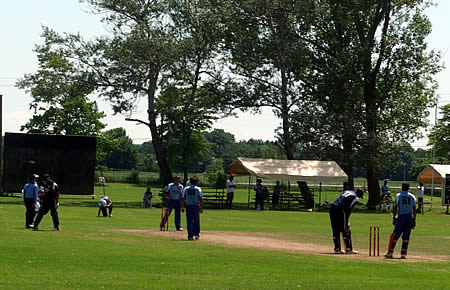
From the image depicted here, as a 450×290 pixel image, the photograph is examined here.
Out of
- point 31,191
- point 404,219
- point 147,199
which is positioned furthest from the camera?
point 147,199

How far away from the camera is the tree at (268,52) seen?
57.6m

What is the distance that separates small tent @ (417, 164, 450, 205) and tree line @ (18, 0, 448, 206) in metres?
2.77

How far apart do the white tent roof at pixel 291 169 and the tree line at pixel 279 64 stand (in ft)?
17.4

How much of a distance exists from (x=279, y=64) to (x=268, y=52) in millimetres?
1159

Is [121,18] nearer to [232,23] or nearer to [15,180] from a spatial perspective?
[232,23]

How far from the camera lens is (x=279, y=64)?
5762 cm

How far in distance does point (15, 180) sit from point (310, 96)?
21.5 meters

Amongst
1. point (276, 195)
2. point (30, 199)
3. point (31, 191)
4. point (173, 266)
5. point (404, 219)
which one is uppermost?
point (276, 195)

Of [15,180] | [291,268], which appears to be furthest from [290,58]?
[291,268]

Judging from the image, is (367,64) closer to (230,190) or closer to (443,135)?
(230,190)

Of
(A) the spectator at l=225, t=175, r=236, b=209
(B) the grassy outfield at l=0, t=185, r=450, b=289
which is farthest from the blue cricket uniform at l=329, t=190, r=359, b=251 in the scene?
(A) the spectator at l=225, t=175, r=236, b=209

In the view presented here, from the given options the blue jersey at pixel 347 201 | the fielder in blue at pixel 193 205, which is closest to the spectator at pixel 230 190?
the fielder in blue at pixel 193 205

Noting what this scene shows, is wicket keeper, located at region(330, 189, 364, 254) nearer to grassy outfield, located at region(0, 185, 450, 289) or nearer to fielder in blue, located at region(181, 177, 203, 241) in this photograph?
grassy outfield, located at region(0, 185, 450, 289)

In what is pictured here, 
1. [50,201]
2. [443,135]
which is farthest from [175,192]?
[443,135]
